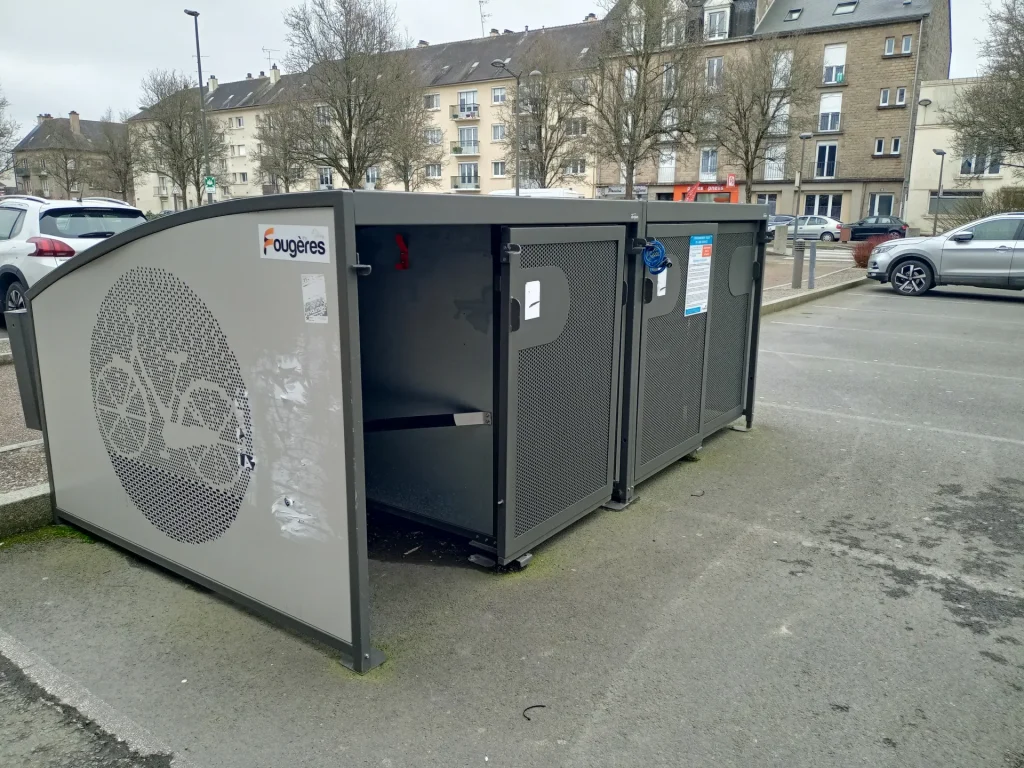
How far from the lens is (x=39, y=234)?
9281mm

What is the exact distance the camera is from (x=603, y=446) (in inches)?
162

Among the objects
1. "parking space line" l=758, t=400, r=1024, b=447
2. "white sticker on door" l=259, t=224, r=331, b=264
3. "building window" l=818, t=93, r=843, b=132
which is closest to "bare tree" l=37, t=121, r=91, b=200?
"building window" l=818, t=93, r=843, b=132

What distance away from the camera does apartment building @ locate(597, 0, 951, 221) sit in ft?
143

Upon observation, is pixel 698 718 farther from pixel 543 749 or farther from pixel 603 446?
pixel 603 446

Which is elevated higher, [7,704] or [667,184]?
[667,184]

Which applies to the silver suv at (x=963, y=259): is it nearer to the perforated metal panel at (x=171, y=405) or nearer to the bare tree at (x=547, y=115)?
the perforated metal panel at (x=171, y=405)

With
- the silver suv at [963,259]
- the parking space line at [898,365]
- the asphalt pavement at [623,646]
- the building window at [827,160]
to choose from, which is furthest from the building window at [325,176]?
the building window at [827,160]

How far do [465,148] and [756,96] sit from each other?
3351cm

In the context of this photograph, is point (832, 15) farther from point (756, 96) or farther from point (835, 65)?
point (756, 96)

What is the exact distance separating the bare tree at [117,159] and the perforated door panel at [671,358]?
4288 cm

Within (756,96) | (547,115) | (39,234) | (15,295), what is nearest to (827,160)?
(756,96)

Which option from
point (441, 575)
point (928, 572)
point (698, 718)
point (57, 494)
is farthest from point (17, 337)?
point (928, 572)

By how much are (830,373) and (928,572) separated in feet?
15.6

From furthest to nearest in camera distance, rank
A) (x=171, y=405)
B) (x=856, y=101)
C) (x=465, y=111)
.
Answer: (x=465, y=111) → (x=856, y=101) → (x=171, y=405)
